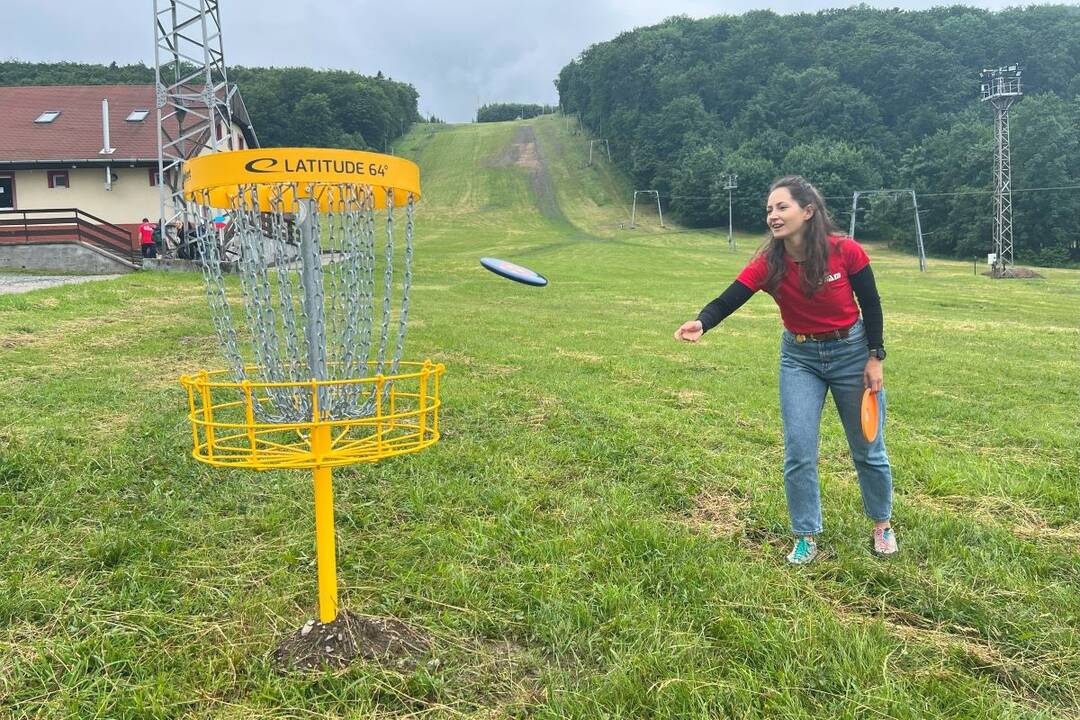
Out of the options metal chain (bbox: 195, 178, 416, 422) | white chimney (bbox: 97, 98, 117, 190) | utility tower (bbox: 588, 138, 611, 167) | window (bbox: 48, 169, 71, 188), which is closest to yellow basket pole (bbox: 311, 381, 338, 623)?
metal chain (bbox: 195, 178, 416, 422)

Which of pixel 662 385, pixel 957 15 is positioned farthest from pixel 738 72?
pixel 662 385

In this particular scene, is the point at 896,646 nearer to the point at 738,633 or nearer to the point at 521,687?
the point at 738,633

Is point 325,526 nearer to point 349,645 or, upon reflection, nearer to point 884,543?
point 349,645

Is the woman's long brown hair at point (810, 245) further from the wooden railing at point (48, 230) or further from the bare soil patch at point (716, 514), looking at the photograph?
the wooden railing at point (48, 230)

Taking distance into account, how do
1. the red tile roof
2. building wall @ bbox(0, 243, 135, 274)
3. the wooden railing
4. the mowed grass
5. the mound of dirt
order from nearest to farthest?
1. the mowed grass
2. the mound of dirt
3. building wall @ bbox(0, 243, 135, 274)
4. the wooden railing
5. the red tile roof

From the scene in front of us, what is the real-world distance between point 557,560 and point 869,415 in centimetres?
170

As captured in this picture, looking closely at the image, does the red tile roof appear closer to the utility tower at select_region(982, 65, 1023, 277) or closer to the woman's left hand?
the woman's left hand

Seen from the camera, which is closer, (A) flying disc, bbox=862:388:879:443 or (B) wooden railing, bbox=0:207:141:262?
(A) flying disc, bbox=862:388:879:443

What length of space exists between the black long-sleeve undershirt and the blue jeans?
0.07m

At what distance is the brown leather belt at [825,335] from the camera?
3.66 m

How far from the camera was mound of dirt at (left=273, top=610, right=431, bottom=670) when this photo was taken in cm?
266

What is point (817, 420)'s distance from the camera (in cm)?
375

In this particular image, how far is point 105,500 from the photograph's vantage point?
413 centimetres

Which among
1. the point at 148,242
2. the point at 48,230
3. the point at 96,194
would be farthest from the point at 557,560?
the point at 96,194
